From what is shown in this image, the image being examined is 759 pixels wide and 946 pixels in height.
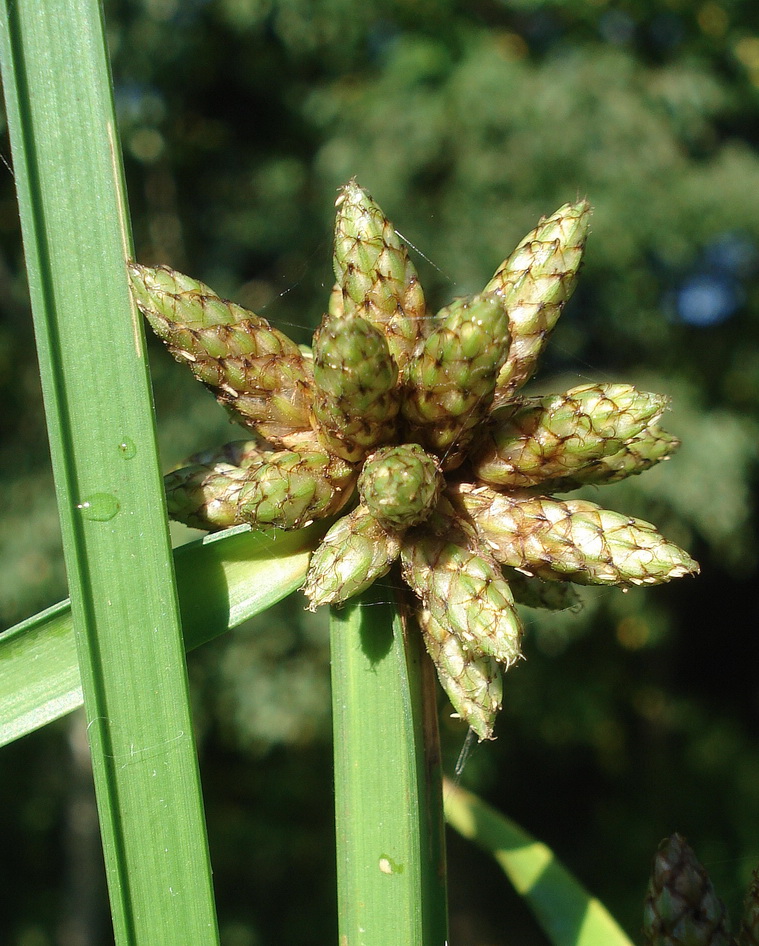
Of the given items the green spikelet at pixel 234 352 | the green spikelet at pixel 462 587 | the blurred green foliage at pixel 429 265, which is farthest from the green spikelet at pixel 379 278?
the blurred green foliage at pixel 429 265

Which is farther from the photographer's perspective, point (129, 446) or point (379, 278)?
point (379, 278)

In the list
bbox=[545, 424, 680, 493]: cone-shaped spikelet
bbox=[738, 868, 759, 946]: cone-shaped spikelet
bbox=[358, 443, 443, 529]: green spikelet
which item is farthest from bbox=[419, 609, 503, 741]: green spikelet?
bbox=[738, 868, 759, 946]: cone-shaped spikelet

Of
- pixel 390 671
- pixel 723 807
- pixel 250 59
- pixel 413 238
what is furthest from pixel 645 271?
pixel 390 671

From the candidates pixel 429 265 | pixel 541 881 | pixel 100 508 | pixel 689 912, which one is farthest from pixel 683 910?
pixel 429 265

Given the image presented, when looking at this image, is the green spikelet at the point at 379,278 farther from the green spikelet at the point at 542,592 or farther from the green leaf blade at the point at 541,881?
the green leaf blade at the point at 541,881

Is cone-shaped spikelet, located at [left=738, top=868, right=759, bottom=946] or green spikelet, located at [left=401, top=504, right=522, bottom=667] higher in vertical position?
green spikelet, located at [left=401, top=504, right=522, bottom=667]

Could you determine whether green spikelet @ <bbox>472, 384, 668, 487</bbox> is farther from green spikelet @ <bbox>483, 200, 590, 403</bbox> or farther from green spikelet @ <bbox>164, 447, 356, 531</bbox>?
green spikelet @ <bbox>164, 447, 356, 531</bbox>

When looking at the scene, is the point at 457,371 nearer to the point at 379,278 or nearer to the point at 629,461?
the point at 379,278
